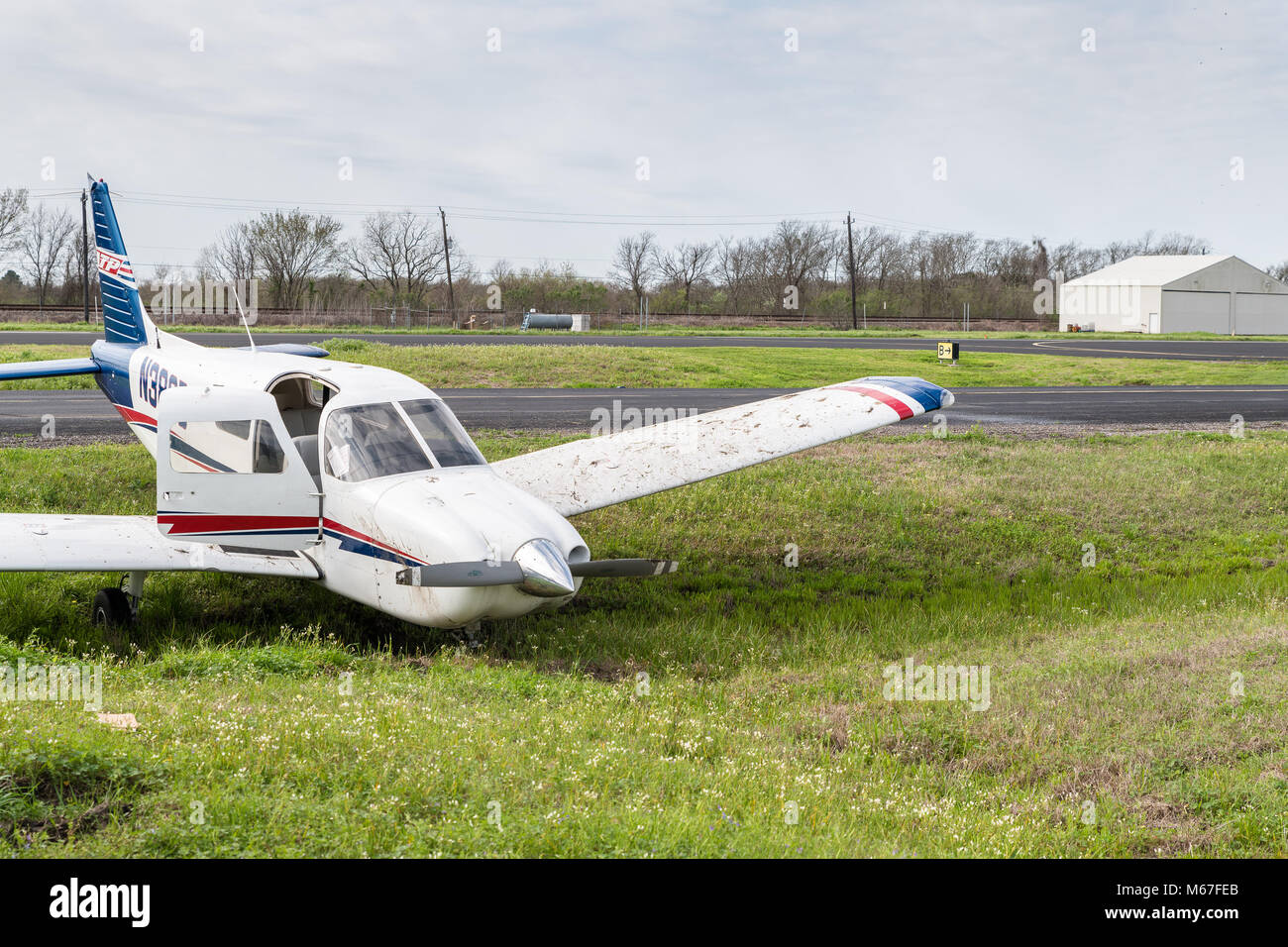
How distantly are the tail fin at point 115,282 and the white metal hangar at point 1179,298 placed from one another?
72836 mm

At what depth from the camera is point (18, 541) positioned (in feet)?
29.3

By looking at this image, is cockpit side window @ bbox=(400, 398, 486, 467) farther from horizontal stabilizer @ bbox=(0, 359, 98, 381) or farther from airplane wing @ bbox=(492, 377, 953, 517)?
horizontal stabilizer @ bbox=(0, 359, 98, 381)

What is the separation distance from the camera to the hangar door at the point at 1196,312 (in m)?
78.4

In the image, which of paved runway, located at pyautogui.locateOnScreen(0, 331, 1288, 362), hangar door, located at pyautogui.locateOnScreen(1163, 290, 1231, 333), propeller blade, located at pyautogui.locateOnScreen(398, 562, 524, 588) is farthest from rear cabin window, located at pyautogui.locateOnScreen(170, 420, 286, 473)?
hangar door, located at pyautogui.locateOnScreen(1163, 290, 1231, 333)

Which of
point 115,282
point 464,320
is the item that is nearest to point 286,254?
point 464,320

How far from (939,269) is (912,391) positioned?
287 ft

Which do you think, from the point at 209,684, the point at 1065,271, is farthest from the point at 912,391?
the point at 1065,271

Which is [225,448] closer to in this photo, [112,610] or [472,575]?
[112,610]

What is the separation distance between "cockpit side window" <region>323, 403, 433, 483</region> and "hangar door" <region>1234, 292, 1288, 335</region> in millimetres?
89492

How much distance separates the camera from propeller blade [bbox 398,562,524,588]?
7.77 meters

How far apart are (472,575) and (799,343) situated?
43.8 m

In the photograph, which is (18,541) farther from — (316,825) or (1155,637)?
(1155,637)

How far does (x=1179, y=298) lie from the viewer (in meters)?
78.9

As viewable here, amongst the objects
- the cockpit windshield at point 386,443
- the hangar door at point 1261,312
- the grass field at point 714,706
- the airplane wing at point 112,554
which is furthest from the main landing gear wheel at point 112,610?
the hangar door at point 1261,312
